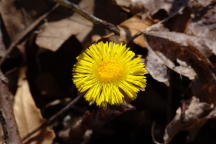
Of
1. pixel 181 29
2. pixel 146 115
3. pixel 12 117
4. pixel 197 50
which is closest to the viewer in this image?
pixel 12 117

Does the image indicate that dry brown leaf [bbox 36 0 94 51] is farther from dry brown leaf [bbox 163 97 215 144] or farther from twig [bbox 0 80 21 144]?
dry brown leaf [bbox 163 97 215 144]

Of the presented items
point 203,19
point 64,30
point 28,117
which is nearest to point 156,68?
point 203,19

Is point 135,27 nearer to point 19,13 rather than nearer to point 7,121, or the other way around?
point 19,13

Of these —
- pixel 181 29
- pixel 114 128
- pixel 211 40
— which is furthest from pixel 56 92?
pixel 211 40

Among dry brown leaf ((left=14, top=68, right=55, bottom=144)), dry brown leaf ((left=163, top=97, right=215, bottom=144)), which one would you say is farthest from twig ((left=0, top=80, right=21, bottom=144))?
dry brown leaf ((left=163, top=97, right=215, bottom=144))

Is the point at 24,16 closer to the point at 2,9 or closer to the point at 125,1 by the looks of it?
the point at 2,9

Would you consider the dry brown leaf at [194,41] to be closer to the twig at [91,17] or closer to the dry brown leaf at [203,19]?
the dry brown leaf at [203,19]

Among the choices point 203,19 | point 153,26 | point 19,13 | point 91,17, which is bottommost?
point 203,19
